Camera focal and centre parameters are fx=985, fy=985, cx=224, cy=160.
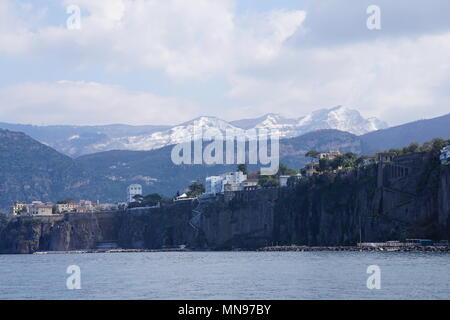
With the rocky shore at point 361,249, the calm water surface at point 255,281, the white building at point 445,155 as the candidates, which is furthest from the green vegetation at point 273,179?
the calm water surface at point 255,281

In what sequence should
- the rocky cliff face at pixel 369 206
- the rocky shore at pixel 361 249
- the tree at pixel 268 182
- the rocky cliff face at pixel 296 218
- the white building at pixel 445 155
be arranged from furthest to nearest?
1. the tree at pixel 268 182
2. the rocky cliff face at pixel 296 218
3. the white building at pixel 445 155
4. the rocky cliff face at pixel 369 206
5. the rocky shore at pixel 361 249

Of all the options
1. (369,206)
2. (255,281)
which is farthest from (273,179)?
(255,281)

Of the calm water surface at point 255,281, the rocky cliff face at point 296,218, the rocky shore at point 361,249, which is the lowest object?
the calm water surface at point 255,281

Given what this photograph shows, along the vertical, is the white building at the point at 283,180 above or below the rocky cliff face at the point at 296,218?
above

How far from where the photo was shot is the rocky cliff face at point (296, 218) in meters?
126

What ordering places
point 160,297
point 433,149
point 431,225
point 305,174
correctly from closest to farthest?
point 160,297
point 431,225
point 433,149
point 305,174

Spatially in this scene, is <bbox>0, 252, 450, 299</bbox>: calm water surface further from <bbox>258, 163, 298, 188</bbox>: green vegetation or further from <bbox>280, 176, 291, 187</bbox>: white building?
<bbox>258, 163, 298, 188</bbox>: green vegetation

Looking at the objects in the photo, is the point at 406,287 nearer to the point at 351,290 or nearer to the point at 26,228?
the point at 351,290

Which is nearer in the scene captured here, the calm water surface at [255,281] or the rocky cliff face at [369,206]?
the calm water surface at [255,281]

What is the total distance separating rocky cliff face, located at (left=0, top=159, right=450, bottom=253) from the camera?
126 meters

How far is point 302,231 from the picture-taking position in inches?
5915

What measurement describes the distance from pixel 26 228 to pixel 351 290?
14642cm

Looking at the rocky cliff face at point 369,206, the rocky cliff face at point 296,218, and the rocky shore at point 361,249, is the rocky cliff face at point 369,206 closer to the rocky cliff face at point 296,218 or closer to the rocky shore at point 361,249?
the rocky cliff face at point 296,218
